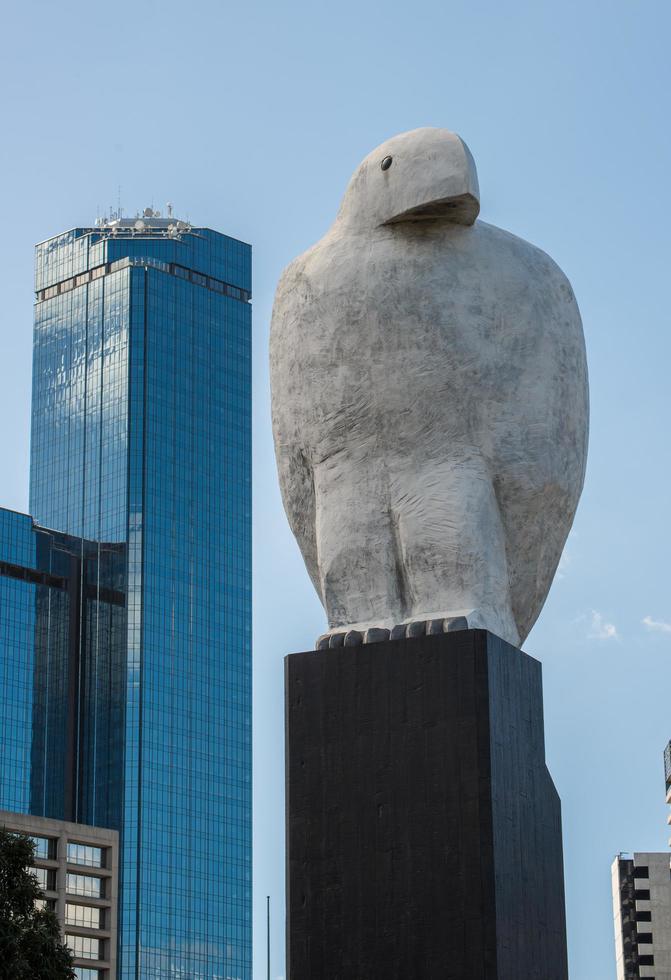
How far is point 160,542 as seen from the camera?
8819 cm

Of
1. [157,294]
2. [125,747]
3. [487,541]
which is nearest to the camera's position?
[487,541]

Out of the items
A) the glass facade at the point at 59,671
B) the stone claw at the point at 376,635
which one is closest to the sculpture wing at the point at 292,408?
the stone claw at the point at 376,635

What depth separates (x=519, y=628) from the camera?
11.1 metres

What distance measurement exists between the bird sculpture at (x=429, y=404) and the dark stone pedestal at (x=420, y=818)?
0.35 meters

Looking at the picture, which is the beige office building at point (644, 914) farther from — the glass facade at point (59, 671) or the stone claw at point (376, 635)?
the stone claw at point (376, 635)

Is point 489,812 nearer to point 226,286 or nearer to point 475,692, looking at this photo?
point 475,692

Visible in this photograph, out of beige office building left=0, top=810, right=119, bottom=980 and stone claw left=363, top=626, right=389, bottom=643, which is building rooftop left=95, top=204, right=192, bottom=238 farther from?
stone claw left=363, top=626, right=389, bottom=643

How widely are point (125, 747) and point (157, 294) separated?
2391cm

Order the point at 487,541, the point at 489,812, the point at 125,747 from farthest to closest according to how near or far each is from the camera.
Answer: the point at 125,747 → the point at 487,541 → the point at 489,812

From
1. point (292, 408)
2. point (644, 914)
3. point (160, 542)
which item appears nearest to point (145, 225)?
point (160, 542)

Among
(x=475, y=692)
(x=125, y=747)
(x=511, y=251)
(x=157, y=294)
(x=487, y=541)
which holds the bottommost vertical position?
(x=475, y=692)

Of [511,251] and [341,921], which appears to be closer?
[341,921]

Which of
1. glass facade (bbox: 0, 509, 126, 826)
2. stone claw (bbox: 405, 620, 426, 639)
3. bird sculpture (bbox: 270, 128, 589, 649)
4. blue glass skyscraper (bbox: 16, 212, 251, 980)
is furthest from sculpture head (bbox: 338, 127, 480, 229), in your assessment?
blue glass skyscraper (bbox: 16, 212, 251, 980)

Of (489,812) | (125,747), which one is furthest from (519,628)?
(125,747)
